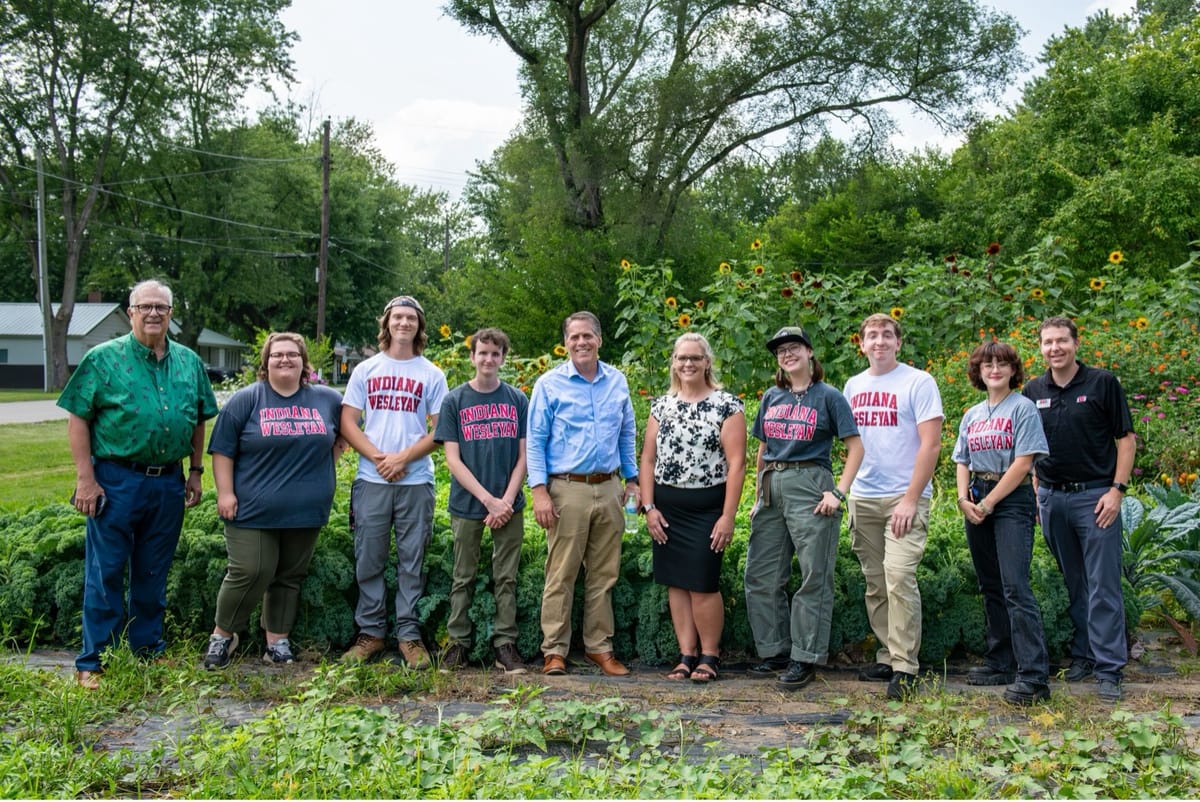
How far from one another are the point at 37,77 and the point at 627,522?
36.6 metres

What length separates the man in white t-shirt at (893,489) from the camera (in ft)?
14.9

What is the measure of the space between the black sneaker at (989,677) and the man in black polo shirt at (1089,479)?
325 mm

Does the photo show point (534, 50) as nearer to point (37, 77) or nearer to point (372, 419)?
point (372, 419)

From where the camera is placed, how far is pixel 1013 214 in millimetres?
21719

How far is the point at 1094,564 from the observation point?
4.61 meters

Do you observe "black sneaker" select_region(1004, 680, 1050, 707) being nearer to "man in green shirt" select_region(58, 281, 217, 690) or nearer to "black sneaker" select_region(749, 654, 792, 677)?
"black sneaker" select_region(749, 654, 792, 677)

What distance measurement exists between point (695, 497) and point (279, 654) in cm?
231

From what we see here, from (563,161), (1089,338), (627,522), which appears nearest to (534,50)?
(563,161)

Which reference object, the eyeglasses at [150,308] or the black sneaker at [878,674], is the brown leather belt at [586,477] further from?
the eyeglasses at [150,308]

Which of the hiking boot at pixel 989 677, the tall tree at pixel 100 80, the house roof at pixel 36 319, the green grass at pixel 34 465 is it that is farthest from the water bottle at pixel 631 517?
the house roof at pixel 36 319

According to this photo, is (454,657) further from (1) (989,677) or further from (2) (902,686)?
(1) (989,677)

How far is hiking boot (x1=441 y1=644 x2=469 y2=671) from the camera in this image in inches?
194

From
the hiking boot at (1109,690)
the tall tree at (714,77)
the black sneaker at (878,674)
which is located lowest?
the black sneaker at (878,674)

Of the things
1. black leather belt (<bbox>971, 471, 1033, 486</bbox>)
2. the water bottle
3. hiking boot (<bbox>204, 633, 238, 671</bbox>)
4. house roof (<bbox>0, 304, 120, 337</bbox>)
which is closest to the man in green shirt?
hiking boot (<bbox>204, 633, 238, 671</bbox>)
